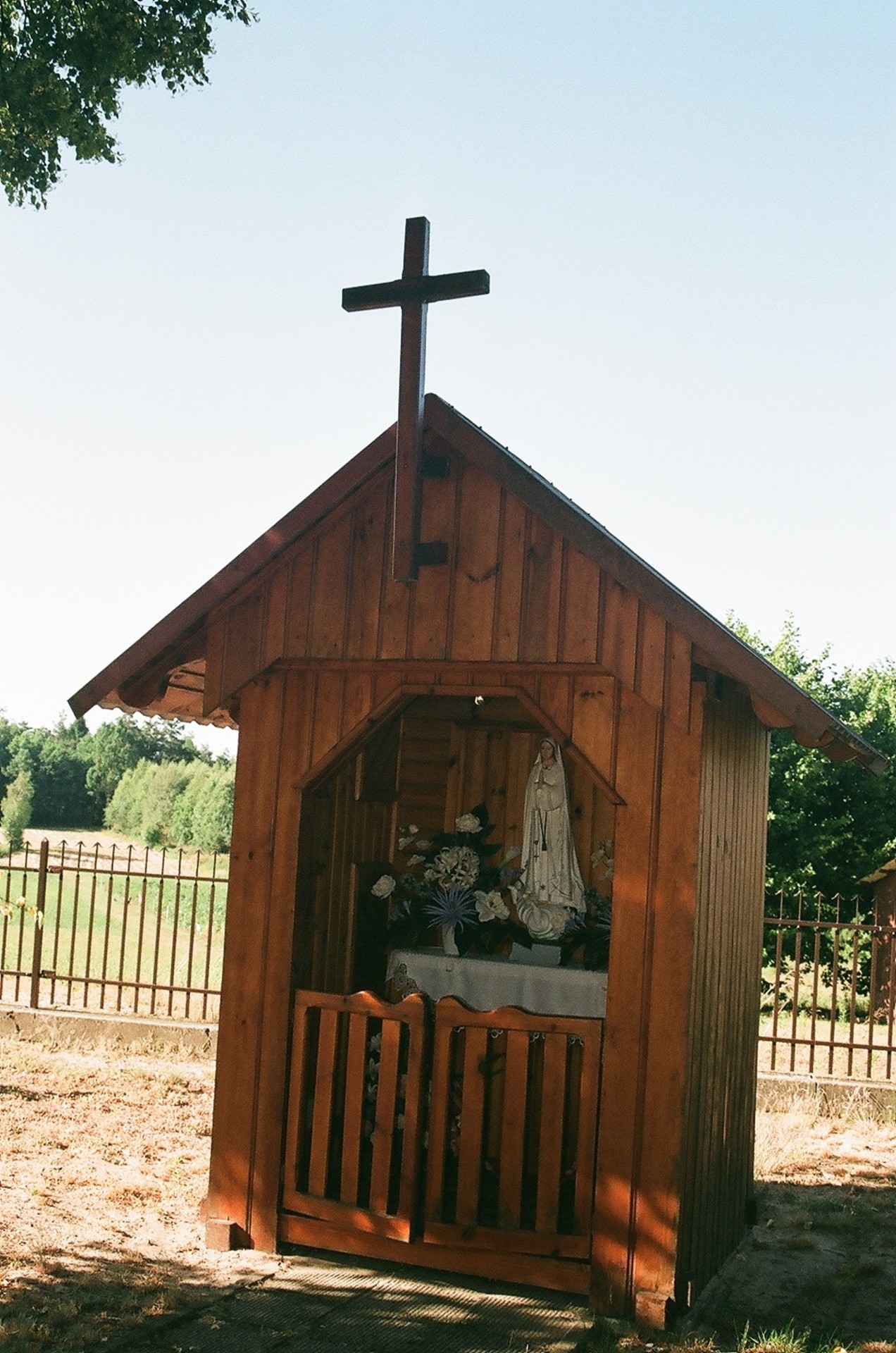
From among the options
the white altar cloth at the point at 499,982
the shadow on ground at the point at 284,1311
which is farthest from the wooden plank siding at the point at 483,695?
the white altar cloth at the point at 499,982

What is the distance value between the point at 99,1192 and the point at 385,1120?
7.88 feet

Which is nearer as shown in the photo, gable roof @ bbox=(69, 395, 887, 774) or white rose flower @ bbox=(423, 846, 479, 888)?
gable roof @ bbox=(69, 395, 887, 774)

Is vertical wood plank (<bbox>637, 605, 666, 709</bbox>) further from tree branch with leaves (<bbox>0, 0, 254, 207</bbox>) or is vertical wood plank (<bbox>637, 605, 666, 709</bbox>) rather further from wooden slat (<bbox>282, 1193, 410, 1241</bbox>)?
tree branch with leaves (<bbox>0, 0, 254, 207</bbox>)

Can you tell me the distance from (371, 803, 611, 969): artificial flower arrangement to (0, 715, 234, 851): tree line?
3654 centimetres

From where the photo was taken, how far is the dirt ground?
564 centimetres

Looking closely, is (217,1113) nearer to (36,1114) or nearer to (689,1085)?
(689,1085)

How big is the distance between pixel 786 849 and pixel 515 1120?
17940mm

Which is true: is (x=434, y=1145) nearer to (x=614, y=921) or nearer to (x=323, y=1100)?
(x=323, y=1100)

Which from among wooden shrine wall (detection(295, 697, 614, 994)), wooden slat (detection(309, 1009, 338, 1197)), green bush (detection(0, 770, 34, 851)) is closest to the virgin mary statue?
wooden shrine wall (detection(295, 697, 614, 994))

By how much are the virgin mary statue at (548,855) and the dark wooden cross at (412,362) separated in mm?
2179

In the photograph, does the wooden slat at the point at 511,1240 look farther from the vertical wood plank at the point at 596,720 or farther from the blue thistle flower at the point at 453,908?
the vertical wood plank at the point at 596,720

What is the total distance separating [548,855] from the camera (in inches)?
312

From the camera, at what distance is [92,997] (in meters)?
15.8

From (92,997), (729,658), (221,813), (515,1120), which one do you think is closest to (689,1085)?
(515,1120)
